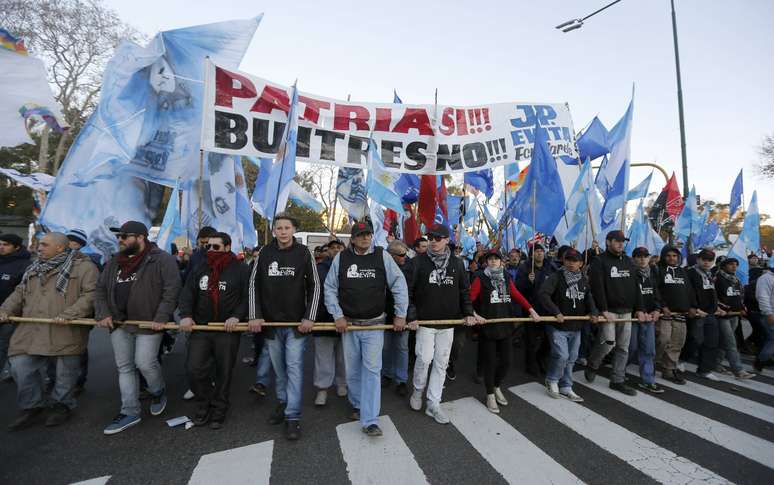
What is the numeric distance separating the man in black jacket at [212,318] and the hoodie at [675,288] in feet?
21.5

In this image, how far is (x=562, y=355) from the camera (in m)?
4.91

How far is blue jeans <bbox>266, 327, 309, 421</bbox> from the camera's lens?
380 cm

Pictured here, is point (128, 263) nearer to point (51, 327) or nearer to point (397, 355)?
point (51, 327)

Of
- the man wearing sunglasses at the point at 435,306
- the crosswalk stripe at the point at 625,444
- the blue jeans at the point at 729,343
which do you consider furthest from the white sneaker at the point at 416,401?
the blue jeans at the point at 729,343

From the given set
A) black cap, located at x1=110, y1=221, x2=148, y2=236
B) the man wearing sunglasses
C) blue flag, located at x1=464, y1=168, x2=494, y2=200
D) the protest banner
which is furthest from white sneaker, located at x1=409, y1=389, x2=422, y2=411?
blue flag, located at x1=464, y1=168, x2=494, y2=200

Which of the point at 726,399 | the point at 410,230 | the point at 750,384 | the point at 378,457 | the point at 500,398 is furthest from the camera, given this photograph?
the point at 410,230

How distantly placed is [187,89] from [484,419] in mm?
6876

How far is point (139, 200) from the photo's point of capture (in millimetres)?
5840

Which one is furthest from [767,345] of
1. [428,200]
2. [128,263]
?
[128,263]

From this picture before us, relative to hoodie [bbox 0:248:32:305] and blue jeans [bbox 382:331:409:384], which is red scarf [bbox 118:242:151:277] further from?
blue jeans [bbox 382:331:409:384]

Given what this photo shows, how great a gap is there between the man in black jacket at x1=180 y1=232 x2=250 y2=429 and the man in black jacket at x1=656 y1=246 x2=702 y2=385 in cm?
639

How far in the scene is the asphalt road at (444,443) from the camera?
3.08 meters

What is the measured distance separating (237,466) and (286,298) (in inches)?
63.4

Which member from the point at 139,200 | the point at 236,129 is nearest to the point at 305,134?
the point at 236,129
